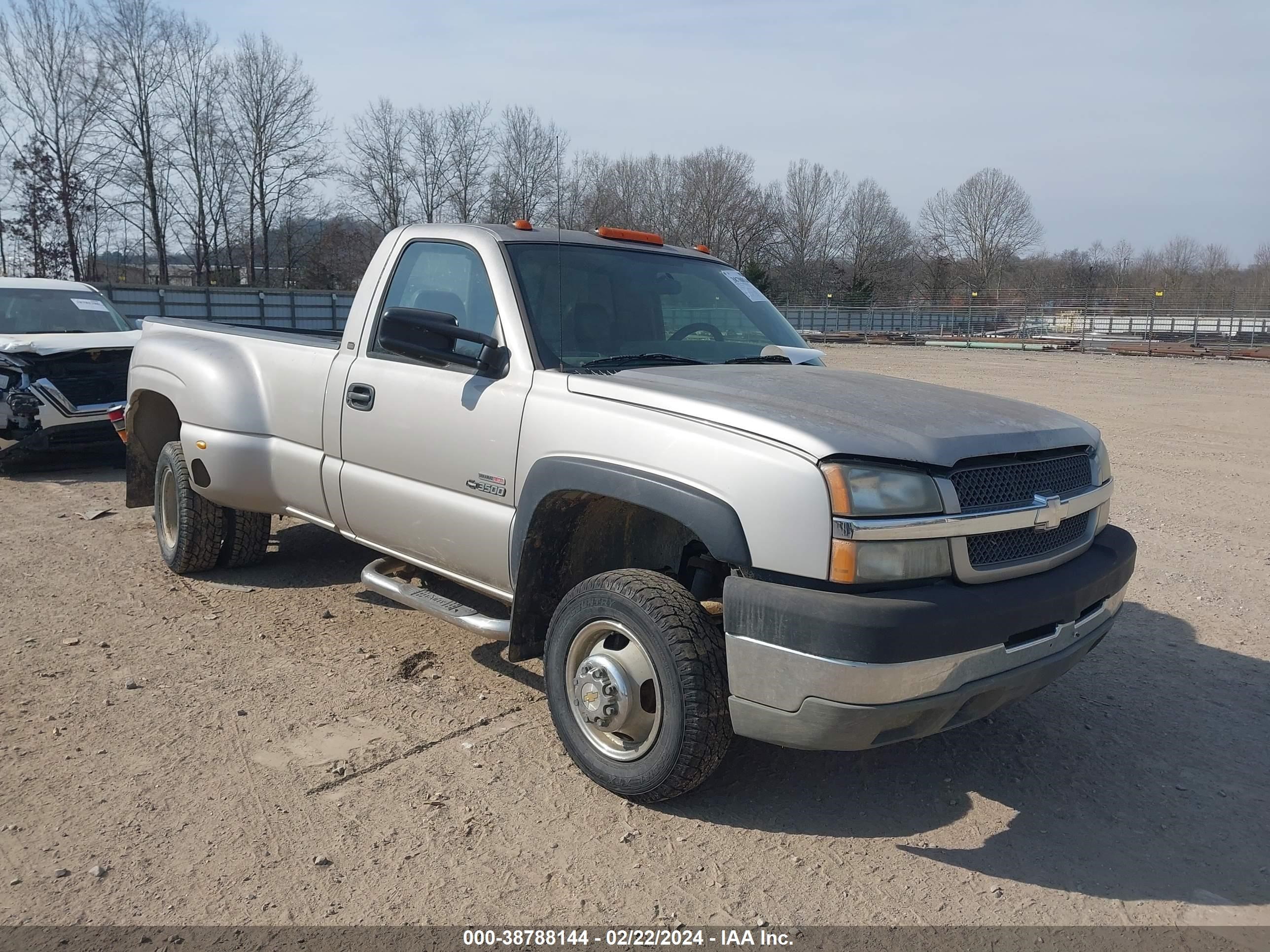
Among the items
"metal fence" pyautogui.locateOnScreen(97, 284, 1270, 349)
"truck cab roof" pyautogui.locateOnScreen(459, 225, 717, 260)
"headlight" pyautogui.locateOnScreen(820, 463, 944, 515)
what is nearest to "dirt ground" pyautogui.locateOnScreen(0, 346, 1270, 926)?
"headlight" pyautogui.locateOnScreen(820, 463, 944, 515)

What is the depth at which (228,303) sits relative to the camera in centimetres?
2798

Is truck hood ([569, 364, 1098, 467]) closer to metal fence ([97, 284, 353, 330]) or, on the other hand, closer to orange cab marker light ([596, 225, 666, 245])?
orange cab marker light ([596, 225, 666, 245])

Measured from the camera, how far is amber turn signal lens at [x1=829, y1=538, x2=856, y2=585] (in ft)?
9.12

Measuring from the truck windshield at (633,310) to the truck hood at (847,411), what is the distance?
0.26 m

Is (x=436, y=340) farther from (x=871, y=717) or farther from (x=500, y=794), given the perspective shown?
(x=871, y=717)

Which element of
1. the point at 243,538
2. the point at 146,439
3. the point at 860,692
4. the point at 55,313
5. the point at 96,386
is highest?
the point at 55,313

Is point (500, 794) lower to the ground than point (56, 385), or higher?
lower

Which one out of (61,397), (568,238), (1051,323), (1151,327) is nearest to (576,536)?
(568,238)

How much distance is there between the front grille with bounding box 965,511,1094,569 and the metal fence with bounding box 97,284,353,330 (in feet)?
82.1

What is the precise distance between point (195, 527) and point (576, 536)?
2.95 m

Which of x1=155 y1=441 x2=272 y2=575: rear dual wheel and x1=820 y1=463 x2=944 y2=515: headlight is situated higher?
x1=820 y1=463 x2=944 y2=515: headlight

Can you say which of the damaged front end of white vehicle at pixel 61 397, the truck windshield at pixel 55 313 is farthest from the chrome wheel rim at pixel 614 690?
the truck windshield at pixel 55 313

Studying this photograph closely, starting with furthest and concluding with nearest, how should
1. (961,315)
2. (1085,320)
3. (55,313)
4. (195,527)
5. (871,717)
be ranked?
(961,315)
(1085,320)
(55,313)
(195,527)
(871,717)

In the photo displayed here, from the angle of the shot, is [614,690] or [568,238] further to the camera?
[568,238]
